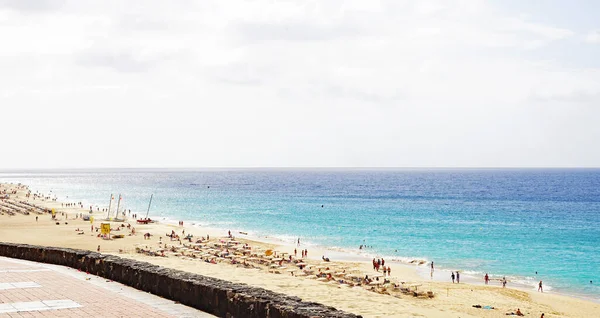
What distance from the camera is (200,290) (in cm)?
1157

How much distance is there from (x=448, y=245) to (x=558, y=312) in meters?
26.2

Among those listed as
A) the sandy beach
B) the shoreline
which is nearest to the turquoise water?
the shoreline

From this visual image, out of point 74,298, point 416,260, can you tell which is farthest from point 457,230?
point 74,298

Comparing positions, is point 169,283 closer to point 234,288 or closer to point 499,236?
point 234,288

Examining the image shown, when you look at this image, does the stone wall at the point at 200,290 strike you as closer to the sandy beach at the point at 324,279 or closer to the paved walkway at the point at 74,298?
the paved walkway at the point at 74,298

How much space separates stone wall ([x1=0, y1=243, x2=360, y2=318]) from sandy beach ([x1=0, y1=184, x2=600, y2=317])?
8.94 meters

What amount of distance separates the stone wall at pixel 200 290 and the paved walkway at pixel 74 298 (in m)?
0.23

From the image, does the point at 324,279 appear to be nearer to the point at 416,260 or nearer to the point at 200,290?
the point at 416,260

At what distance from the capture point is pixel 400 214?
8694 cm

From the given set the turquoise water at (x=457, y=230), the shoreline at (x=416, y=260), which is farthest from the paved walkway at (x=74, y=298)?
the turquoise water at (x=457, y=230)

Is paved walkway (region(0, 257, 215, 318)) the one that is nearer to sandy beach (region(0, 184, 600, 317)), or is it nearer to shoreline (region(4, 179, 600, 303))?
sandy beach (region(0, 184, 600, 317))

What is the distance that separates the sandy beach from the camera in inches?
971

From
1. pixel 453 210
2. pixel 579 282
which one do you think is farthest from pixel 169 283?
pixel 453 210

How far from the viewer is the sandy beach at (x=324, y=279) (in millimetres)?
24672
